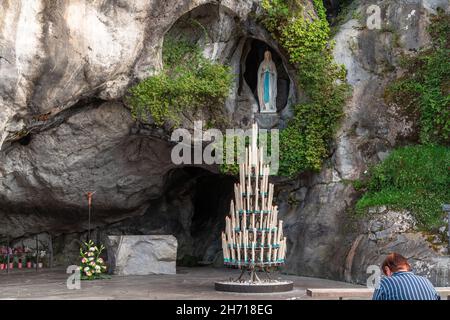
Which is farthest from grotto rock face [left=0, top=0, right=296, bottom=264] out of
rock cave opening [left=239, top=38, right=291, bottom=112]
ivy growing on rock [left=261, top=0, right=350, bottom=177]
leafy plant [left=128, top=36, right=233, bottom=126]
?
ivy growing on rock [left=261, top=0, right=350, bottom=177]

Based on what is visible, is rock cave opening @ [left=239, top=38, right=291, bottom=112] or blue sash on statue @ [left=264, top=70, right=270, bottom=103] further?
rock cave opening @ [left=239, top=38, right=291, bottom=112]

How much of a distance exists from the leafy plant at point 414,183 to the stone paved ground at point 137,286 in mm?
2020

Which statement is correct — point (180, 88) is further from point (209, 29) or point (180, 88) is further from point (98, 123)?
point (98, 123)

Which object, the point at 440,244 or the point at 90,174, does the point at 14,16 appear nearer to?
the point at 90,174

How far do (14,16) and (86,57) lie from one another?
1.71 m

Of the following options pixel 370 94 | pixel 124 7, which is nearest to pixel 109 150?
pixel 124 7

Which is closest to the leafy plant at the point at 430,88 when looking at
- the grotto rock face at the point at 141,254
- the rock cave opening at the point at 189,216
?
the rock cave opening at the point at 189,216

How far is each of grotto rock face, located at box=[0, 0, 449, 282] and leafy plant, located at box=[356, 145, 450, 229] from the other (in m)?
0.34

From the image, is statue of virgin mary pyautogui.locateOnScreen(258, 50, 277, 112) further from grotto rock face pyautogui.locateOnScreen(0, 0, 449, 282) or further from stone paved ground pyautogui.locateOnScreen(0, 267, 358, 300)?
stone paved ground pyautogui.locateOnScreen(0, 267, 358, 300)

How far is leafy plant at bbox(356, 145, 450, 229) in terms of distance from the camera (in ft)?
46.3

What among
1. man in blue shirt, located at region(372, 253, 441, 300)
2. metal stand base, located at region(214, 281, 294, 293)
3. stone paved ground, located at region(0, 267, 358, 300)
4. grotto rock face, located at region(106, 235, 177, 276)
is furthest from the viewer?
grotto rock face, located at region(106, 235, 177, 276)

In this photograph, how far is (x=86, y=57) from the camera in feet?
46.4

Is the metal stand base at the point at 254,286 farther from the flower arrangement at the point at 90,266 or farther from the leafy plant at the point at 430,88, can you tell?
the leafy plant at the point at 430,88

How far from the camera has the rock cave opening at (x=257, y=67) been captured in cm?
1822
